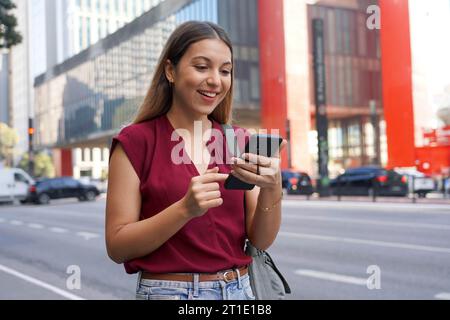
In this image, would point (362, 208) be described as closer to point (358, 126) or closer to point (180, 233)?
point (180, 233)

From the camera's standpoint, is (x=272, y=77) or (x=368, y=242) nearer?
(x=368, y=242)

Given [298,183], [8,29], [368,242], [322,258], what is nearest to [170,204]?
[322,258]

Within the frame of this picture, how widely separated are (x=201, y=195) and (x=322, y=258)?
6.69m

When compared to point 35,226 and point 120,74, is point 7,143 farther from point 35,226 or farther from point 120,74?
point 120,74

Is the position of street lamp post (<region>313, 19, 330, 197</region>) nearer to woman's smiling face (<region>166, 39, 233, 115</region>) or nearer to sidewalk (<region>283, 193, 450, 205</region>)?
sidewalk (<region>283, 193, 450, 205</region>)

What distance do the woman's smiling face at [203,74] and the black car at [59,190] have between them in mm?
23765

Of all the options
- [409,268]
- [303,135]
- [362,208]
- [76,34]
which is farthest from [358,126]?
[76,34]

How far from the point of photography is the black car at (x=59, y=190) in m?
23.9

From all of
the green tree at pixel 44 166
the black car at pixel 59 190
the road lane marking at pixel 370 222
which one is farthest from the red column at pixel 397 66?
the green tree at pixel 44 166

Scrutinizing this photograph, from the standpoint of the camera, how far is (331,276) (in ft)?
21.3

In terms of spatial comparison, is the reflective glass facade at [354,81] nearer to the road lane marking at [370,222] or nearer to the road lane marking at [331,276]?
the road lane marking at [370,222]

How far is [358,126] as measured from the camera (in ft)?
141

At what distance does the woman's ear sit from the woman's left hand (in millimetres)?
393
